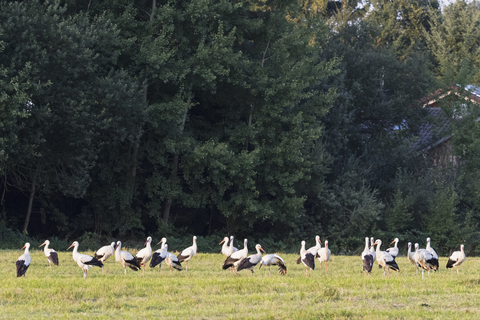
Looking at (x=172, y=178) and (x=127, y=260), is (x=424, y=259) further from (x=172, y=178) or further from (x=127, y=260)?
(x=172, y=178)

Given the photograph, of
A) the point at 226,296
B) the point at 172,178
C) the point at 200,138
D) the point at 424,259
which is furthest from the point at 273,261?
the point at 200,138

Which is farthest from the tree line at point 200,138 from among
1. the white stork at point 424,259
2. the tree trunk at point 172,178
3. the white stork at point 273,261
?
the white stork at point 424,259

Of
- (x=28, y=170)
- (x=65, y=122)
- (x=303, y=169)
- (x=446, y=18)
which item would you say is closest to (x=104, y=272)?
(x=65, y=122)

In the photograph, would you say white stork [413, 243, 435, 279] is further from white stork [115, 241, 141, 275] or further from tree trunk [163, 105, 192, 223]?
tree trunk [163, 105, 192, 223]

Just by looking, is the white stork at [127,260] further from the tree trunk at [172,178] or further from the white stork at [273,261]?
the tree trunk at [172,178]

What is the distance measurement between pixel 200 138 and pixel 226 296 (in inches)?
928

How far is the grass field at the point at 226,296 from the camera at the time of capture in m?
10.8

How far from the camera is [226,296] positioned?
41.2ft

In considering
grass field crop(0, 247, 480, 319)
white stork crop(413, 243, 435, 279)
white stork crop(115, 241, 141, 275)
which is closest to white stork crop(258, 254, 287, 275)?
grass field crop(0, 247, 480, 319)

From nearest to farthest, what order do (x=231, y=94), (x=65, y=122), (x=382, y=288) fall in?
(x=382, y=288) < (x=65, y=122) < (x=231, y=94)

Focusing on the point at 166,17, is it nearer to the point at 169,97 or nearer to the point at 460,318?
the point at 169,97

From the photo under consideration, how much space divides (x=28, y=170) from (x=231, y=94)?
1189 centimetres

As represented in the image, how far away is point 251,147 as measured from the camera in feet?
121

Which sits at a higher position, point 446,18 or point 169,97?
point 446,18
